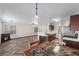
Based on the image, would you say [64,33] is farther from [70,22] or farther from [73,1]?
[73,1]

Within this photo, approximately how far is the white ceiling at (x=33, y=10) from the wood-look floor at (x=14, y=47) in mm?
360

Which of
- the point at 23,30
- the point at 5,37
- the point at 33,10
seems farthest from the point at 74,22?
the point at 5,37

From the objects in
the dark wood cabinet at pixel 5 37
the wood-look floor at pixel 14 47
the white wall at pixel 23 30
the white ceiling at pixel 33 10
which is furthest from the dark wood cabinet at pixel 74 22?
the dark wood cabinet at pixel 5 37

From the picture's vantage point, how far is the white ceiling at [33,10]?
184 cm

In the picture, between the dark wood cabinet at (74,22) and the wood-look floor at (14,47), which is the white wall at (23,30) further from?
the dark wood cabinet at (74,22)

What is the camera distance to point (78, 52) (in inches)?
71.9

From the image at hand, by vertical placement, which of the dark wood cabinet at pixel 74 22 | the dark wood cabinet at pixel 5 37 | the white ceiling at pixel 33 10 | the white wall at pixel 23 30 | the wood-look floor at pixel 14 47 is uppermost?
the white ceiling at pixel 33 10

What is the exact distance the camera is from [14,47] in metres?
1.84

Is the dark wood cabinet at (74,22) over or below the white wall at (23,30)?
over

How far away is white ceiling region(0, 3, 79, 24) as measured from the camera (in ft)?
6.02

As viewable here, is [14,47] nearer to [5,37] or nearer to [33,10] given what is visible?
[5,37]

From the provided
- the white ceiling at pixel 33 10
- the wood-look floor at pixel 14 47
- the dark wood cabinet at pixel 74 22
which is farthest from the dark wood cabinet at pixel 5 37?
the dark wood cabinet at pixel 74 22

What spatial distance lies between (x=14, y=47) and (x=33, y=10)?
28.6 inches

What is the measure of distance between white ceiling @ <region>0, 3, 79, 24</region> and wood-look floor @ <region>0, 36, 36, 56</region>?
1.18ft
